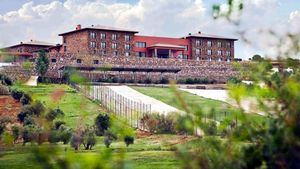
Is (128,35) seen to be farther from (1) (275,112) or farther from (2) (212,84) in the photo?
(1) (275,112)

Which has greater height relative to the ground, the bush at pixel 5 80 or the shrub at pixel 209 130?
the shrub at pixel 209 130

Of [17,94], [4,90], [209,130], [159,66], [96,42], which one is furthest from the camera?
[96,42]

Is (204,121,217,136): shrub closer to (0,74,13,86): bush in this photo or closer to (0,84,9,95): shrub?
(0,84,9,95): shrub

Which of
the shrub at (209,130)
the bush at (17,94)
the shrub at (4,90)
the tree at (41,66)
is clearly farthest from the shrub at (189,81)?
the shrub at (209,130)

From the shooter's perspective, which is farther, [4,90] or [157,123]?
[4,90]

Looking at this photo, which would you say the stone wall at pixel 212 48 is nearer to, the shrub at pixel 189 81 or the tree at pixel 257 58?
the shrub at pixel 189 81

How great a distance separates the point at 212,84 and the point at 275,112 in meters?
49.3

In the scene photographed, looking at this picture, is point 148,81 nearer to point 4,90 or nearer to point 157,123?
point 4,90

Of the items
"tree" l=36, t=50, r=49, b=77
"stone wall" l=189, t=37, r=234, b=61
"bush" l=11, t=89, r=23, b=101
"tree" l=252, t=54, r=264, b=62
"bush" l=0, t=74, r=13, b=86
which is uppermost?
"stone wall" l=189, t=37, r=234, b=61

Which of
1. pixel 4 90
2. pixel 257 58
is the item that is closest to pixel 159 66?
pixel 4 90

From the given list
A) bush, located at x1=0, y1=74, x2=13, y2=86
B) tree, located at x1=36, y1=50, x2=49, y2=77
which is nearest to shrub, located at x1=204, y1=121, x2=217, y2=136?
bush, located at x1=0, y1=74, x2=13, y2=86

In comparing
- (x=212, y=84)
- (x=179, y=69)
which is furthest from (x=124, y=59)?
(x=212, y=84)

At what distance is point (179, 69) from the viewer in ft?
185

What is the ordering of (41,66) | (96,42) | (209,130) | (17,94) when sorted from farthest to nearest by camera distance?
1. (96,42)
2. (41,66)
3. (17,94)
4. (209,130)
